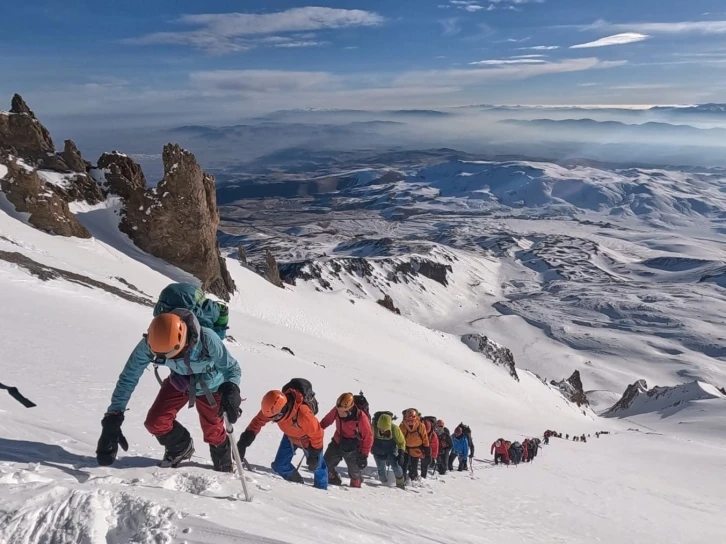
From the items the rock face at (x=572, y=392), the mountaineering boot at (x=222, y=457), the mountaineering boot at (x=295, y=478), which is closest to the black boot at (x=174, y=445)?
the mountaineering boot at (x=222, y=457)

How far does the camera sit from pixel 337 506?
5.22m

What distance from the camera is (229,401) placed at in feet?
16.1

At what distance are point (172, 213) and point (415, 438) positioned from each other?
2545cm

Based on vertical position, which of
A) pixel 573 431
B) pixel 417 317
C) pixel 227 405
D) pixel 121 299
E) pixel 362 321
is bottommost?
pixel 417 317

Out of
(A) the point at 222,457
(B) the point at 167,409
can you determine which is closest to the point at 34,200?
(B) the point at 167,409

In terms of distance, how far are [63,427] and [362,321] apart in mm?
35218

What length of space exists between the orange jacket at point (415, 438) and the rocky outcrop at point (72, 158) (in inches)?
1178

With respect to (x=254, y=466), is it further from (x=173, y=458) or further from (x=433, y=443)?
(x=433, y=443)

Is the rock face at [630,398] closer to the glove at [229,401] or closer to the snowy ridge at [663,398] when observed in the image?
the snowy ridge at [663,398]

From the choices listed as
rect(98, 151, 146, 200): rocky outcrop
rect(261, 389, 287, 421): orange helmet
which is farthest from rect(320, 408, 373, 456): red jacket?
rect(98, 151, 146, 200): rocky outcrop

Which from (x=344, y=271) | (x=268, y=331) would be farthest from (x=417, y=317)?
(x=268, y=331)

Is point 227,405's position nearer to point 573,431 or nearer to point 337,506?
point 337,506

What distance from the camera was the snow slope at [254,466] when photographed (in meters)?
3.72

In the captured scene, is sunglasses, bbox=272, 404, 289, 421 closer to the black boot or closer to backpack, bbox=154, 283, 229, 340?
the black boot
